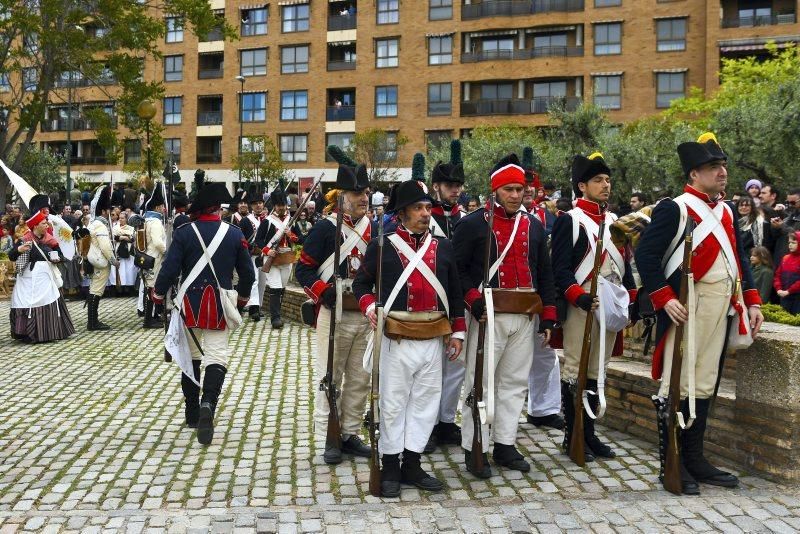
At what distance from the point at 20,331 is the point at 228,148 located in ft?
140

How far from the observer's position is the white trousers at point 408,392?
5.40 meters

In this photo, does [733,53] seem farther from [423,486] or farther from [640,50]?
[423,486]

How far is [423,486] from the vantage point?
5398 mm

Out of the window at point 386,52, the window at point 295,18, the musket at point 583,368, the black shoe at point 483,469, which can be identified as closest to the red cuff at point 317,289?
the black shoe at point 483,469

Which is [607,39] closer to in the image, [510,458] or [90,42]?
[90,42]

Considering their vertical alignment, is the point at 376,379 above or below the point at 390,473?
above

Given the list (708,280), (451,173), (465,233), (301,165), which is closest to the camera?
(708,280)

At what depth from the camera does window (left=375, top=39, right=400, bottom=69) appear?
161 feet

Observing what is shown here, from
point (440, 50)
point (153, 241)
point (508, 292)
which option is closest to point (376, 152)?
point (440, 50)

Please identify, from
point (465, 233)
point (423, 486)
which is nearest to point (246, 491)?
point (423, 486)

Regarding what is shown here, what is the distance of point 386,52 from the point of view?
49406mm

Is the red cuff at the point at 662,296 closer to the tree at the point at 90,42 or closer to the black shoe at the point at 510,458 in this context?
the black shoe at the point at 510,458

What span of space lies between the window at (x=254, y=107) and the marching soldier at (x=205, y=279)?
154 feet

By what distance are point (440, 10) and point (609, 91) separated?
10.8 meters
